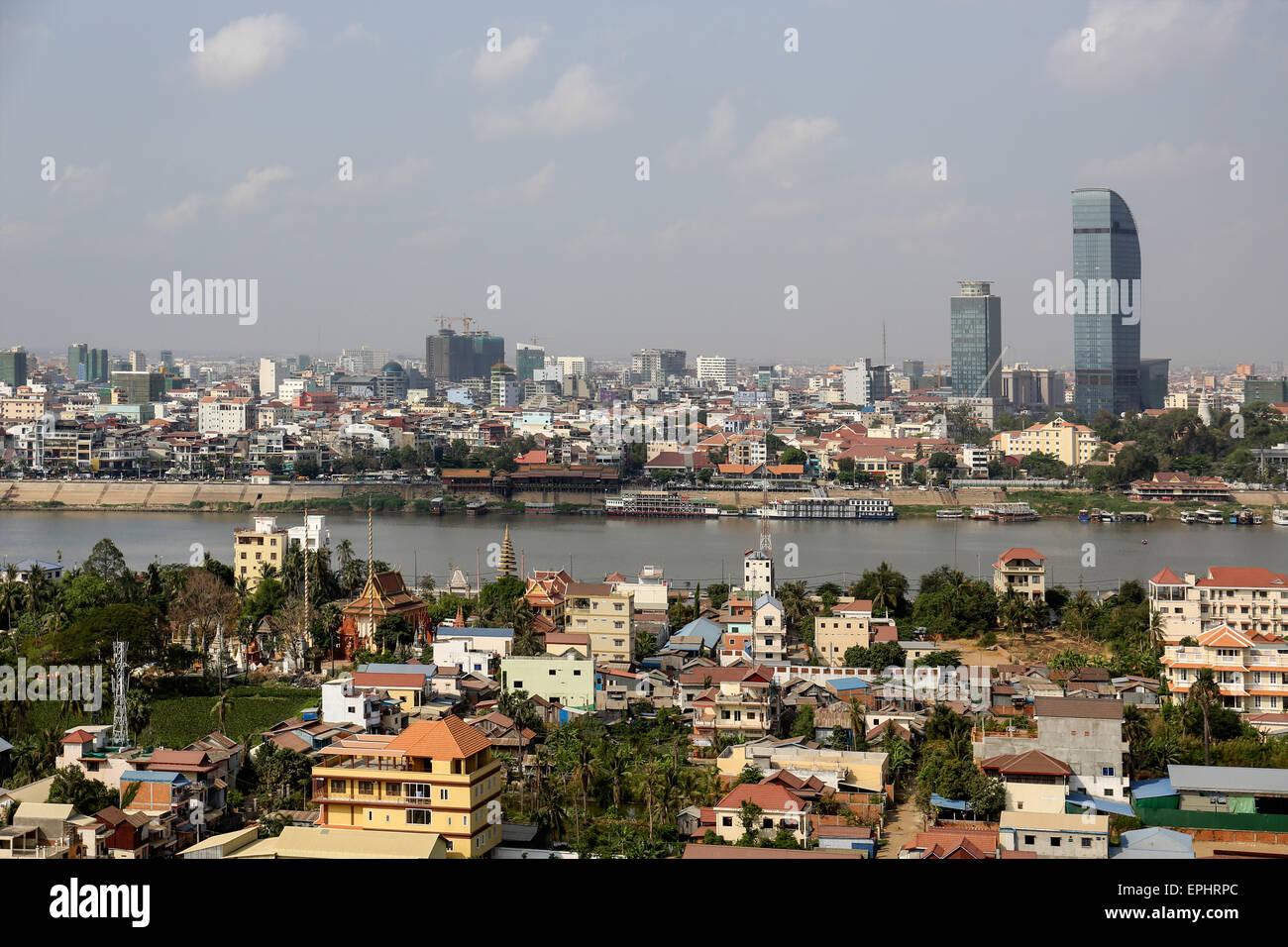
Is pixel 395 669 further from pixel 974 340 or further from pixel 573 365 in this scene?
pixel 573 365

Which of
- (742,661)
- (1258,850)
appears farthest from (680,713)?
(1258,850)

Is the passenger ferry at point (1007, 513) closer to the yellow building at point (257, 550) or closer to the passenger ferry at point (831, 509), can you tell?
the passenger ferry at point (831, 509)

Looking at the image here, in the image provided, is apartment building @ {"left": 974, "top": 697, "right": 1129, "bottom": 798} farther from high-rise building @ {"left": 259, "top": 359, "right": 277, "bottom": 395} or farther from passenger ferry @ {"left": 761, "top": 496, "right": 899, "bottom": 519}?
high-rise building @ {"left": 259, "top": 359, "right": 277, "bottom": 395}

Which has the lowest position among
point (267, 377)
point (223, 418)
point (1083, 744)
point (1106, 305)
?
point (1083, 744)

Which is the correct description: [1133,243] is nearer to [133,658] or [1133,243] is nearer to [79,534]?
[79,534]

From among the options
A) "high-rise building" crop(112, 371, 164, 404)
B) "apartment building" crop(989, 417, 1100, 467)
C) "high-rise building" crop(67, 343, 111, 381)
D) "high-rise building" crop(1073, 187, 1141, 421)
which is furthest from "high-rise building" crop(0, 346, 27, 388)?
"high-rise building" crop(1073, 187, 1141, 421)

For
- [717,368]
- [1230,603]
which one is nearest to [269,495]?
[1230,603]

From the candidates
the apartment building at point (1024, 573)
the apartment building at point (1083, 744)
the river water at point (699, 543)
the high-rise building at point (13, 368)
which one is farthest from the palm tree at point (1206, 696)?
the high-rise building at point (13, 368)
